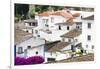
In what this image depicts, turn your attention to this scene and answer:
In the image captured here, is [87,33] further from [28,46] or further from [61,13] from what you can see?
[28,46]

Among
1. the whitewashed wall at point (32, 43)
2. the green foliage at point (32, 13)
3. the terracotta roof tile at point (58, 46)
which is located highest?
the green foliage at point (32, 13)

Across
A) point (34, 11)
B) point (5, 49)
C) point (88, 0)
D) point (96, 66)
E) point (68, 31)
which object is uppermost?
point (88, 0)

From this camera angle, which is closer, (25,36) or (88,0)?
(25,36)

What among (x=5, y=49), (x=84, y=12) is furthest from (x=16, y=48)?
(x=84, y=12)

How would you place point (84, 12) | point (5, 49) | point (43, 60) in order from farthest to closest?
1. point (84, 12)
2. point (43, 60)
3. point (5, 49)

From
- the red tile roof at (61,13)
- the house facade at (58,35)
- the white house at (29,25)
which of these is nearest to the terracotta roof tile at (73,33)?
the house facade at (58,35)

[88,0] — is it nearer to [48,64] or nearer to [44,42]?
[44,42]

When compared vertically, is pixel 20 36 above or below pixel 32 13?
below

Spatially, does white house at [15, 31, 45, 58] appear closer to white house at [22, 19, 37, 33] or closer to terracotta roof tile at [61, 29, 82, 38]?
white house at [22, 19, 37, 33]

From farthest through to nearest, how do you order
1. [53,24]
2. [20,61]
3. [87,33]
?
[87,33]
[53,24]
[20,61]

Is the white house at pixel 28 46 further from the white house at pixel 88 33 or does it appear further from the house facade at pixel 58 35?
the white house at pixel 88 33

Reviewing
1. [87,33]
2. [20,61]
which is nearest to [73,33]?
[87,33]
